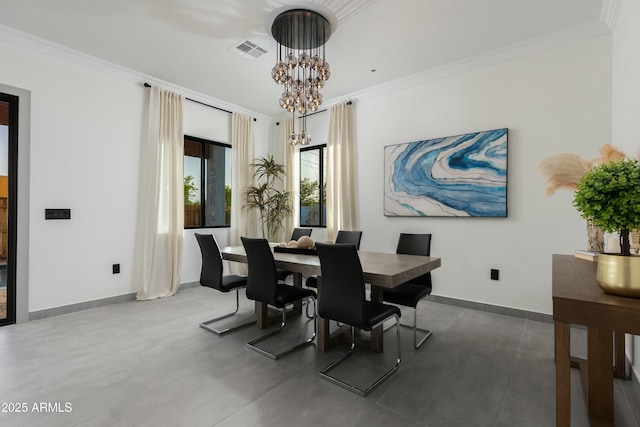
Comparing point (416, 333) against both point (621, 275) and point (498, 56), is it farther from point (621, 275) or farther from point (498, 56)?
point (498, 56)

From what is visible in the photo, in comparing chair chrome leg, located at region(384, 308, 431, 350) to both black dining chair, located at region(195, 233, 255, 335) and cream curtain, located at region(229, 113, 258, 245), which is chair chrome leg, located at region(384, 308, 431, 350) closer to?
black dining chair, located at region(195, 233, 255, 335)

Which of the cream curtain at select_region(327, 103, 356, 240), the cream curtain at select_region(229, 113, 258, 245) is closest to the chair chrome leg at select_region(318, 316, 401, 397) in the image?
the cream curtain at select_region(327, 103, 356, 240)

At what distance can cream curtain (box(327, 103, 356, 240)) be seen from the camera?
483 centimetres

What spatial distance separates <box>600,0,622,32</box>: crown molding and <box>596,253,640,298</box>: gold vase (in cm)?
283

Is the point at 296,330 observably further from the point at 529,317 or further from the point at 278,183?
the point at 278,183

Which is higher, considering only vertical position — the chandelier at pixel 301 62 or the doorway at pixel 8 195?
the chandelier at pixel 301 62

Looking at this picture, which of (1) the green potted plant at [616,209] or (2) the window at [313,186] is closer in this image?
(1) the green potted plant at [616,209]

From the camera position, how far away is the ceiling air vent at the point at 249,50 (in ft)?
11.4

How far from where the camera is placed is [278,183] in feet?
19.7

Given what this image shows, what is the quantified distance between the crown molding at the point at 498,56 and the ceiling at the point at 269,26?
1.3 inches

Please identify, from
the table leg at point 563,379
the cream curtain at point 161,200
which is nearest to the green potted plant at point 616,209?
the table leg at point 563,379

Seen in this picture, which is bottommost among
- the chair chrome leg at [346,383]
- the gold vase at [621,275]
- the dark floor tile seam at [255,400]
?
the dark floor tile seam at [255,400]

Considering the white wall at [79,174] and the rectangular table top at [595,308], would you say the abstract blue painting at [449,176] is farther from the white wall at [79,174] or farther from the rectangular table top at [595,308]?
the white wall at [79,174]

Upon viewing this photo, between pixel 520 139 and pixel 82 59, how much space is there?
5258 millimetres
